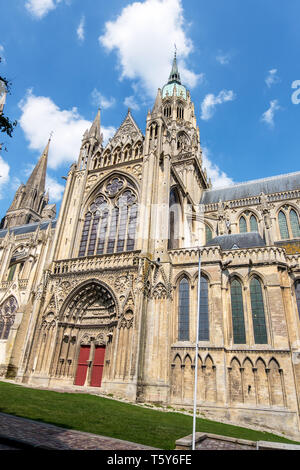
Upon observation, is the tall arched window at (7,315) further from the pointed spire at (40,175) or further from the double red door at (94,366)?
the pointed spire at (40,175)

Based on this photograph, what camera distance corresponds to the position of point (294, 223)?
28.9 meters

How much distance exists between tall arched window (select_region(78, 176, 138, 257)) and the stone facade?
93mm

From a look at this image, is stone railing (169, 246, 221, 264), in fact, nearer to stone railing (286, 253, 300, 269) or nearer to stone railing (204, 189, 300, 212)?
stone railing (286, 253, 300, 269)

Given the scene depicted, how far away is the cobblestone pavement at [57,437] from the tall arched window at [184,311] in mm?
11239

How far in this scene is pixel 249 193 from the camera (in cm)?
3406

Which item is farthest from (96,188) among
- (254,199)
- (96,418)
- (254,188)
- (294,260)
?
(96,418)

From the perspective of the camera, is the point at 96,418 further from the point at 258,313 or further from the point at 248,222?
the point at 248,222

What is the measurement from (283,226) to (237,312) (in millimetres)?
14420

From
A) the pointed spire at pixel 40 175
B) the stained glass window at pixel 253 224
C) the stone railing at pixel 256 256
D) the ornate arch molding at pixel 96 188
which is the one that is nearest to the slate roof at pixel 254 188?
the stained glass window at pixel 253 224

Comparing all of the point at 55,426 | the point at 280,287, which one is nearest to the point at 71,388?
the point at 55,426

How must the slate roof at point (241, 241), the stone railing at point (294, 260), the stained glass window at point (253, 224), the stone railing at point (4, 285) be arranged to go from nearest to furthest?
the stone railing at point (294, 260) → the slate roof at point (241, 241) → the stained glass window at point (253, 224) → the stone railing at point (4, 285)

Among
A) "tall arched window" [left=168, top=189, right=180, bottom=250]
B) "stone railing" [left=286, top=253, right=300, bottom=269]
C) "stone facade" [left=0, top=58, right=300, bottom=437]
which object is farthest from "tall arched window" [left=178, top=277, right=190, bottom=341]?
"stone railing" [left=286, top=253, right=300, bottom=269]

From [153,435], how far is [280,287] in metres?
12.7

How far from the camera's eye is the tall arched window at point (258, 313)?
1708cm
